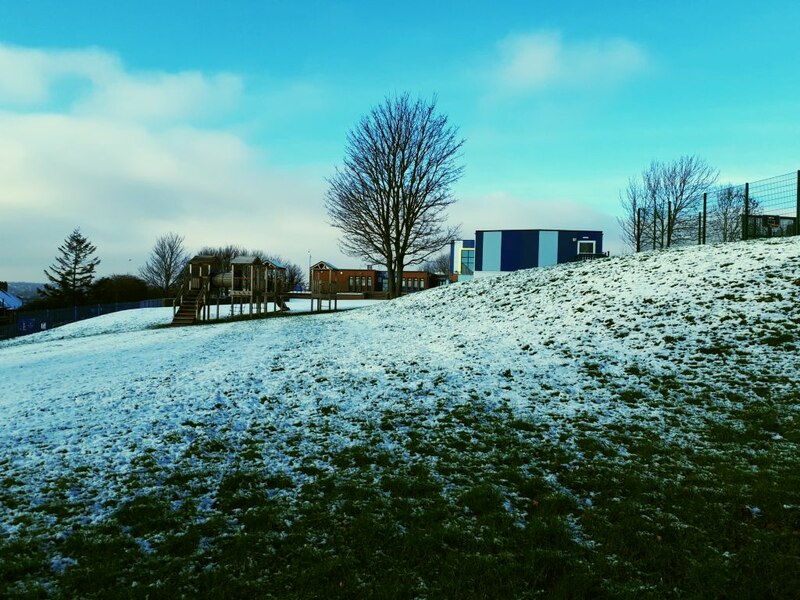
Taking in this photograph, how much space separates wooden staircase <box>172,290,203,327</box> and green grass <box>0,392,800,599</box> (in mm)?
27269

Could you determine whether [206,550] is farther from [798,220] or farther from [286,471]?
[798,220]

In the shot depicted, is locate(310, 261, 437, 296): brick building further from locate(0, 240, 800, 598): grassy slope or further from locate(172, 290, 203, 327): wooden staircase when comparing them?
locate(0, 240, 800, 598): grassy slope

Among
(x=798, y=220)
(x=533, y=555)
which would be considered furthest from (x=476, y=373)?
(x=798, y=220)

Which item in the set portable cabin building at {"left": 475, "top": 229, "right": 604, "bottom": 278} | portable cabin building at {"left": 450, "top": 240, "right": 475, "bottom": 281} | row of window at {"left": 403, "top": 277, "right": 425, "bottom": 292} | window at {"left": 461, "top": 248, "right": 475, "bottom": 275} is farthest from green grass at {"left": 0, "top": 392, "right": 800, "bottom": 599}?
row of window at {"left": 403, "top": 277, "right": 425, "bottom": 292}

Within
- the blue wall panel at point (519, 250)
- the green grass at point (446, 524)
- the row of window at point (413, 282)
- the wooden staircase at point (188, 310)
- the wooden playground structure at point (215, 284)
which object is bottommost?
the green grass at point (446, 524)

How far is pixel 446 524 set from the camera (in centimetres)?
498

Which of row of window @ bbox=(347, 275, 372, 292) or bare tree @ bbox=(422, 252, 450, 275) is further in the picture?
bare tree @ bbox=(422, 252, 450, 275)

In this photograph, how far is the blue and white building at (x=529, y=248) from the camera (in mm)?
42250

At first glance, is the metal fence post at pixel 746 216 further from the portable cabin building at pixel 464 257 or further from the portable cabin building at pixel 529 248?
the portable cabin building at pixel 464 257

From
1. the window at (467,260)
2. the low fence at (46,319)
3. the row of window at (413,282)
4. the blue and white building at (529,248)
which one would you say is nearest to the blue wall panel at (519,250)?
the blue and white building at (529,248)

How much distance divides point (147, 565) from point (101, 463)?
3269mm

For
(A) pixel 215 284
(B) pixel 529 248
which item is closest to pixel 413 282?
(B) pixel 529 248

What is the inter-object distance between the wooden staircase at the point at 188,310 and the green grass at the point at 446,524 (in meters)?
27.3

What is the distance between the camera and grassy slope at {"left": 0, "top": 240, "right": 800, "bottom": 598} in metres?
4.12
